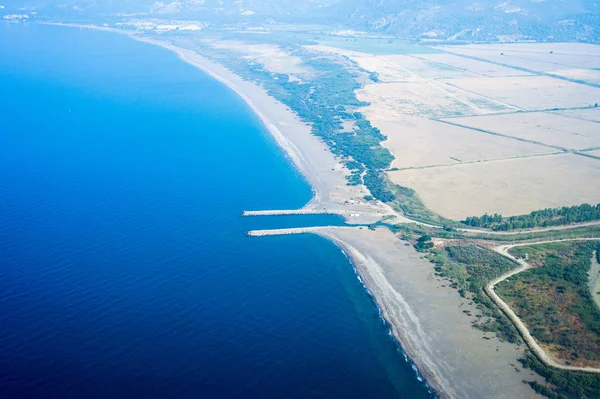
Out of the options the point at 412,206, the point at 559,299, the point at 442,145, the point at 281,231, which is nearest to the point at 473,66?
the point at 442,145

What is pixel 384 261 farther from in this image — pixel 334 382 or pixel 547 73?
pixel 547 73

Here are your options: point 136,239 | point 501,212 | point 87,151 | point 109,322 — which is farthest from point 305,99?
point 109,322

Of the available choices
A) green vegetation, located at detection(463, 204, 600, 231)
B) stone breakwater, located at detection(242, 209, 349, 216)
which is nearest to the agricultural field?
green vegetation, located at detection(463, 204, 600, 231)

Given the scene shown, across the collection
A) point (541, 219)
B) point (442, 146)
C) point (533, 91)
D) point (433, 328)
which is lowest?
point (433, 328)

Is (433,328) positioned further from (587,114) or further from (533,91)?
(533,91)

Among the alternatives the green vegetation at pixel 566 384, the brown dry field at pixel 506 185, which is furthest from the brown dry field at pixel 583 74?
the green vegetation at pixel 566 384
